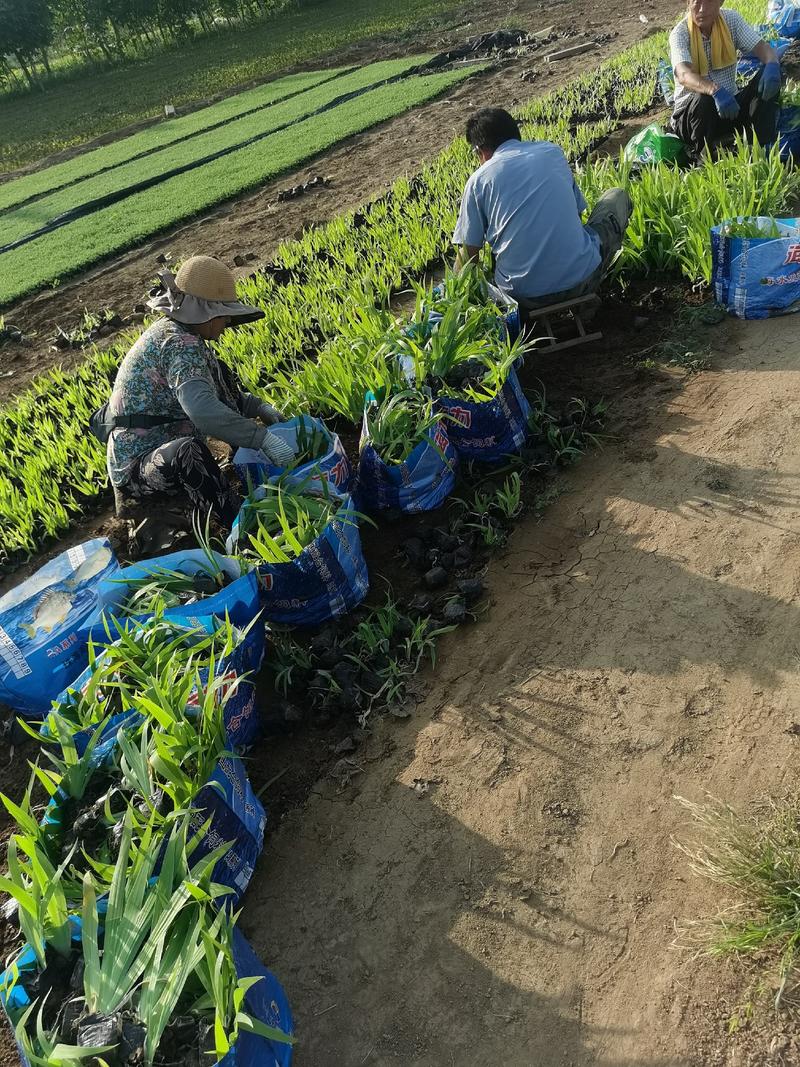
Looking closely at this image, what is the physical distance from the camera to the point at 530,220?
3586 mm

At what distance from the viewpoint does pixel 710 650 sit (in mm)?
2283

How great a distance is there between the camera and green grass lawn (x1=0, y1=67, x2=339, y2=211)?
11633 millimetres

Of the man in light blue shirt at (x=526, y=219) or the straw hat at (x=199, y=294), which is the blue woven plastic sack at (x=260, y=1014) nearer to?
the straw hat at (x=199, y=294)

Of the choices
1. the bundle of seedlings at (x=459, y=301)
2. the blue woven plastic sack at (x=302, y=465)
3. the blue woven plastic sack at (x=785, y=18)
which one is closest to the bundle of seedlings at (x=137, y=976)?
the blue woven plastic sack at (x=302, y=465)

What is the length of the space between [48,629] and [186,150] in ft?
34.6

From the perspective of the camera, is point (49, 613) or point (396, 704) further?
point (49, 613)

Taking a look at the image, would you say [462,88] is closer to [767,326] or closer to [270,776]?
[767,326]

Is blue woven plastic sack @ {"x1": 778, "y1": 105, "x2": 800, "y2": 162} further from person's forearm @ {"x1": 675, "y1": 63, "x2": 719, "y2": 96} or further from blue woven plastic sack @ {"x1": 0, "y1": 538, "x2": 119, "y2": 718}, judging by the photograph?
blue woven plastic sack @ {"x1": 0, "y1": 538, "x2": 119, "y2": 718}

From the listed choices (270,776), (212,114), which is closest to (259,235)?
(270,776)

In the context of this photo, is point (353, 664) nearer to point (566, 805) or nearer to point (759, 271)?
point (566, 805)

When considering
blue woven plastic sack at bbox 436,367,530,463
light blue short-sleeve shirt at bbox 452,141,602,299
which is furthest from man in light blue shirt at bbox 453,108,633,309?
blue woven plastic sack at bbox 436,367,530,463

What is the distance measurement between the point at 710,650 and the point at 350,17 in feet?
74.9

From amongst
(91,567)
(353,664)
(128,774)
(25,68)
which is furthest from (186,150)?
(25,68)

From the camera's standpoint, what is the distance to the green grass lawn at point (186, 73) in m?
16.3
